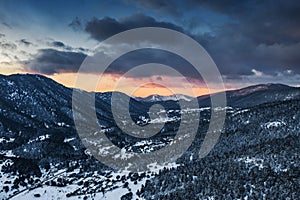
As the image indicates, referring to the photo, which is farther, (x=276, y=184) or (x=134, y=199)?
(x=134, y=199)

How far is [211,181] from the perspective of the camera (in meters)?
139

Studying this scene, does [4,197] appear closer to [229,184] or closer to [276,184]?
[229,184]

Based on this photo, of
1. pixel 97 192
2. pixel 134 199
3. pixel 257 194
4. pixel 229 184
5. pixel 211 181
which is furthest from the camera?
pixel 97 192

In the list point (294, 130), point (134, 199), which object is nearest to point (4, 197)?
point (134, 199)

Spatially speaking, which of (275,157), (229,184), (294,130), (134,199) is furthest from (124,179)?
(294,130)

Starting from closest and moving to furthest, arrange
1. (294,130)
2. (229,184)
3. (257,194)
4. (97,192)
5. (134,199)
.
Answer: (257,194) < (229,184) < (134,199) < (97,192) < (294,130)

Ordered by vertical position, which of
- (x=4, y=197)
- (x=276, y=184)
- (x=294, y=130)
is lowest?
(x=4, y=197)

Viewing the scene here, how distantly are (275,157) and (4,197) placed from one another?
497ft

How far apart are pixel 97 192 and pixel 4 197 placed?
187ft

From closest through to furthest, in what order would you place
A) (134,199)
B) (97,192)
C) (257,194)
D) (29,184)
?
(257,194) < (134,199) < (97,192) < (29,184)

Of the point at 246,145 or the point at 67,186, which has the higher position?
the point at 246,145

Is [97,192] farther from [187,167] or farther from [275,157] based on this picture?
[275,157]

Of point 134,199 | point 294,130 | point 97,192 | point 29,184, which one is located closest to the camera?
point 134,199

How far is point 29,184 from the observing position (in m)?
199
